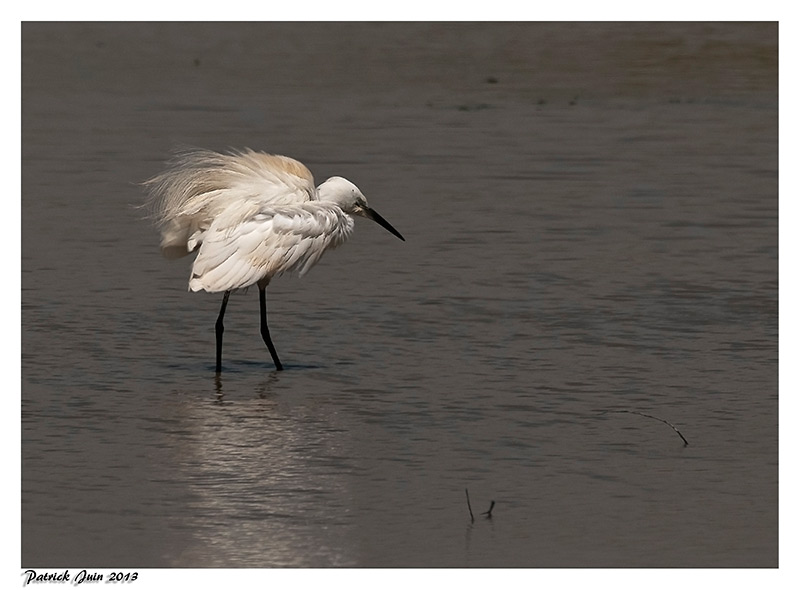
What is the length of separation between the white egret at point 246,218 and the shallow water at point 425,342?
0.52 metres

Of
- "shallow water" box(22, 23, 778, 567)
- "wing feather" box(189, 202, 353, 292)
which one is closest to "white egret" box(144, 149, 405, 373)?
"wing feather" box(189, 202, 353, 292)

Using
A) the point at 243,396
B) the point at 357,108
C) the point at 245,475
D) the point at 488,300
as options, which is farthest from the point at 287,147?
the point at 245,475

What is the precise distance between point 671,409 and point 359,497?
206cm

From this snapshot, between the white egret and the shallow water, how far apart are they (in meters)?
0.52

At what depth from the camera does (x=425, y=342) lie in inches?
388

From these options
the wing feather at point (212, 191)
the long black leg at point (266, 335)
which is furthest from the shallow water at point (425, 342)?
the wing feather at point (212, 191)

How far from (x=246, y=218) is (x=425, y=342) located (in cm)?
126

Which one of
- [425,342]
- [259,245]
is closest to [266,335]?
[259,245]

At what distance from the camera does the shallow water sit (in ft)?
21.7

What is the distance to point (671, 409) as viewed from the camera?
841cm

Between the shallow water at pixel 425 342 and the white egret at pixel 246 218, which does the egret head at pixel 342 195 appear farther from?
the shallow water at pixel 425 342

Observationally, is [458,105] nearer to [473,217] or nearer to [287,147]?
[287,147]

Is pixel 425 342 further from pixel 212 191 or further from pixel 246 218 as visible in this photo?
pixel 212 191

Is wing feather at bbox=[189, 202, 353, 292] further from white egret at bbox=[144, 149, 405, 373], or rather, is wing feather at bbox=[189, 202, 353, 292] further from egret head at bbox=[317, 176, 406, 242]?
egret head at bbox=[317, 176, 406, 242]
